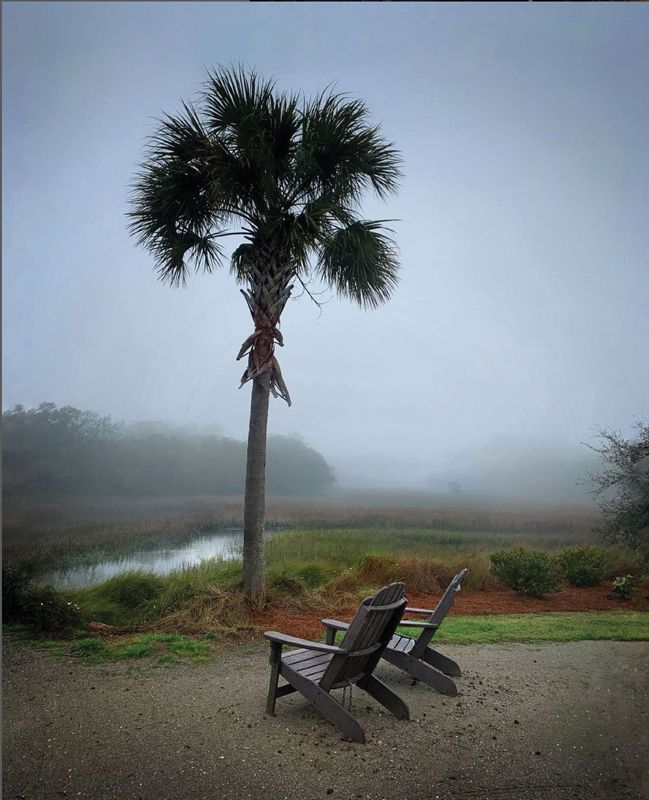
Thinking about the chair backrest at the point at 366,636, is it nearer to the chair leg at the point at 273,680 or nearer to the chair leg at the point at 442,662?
the chair leg at the point at 273,680

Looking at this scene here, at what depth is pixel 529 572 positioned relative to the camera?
7480 mm

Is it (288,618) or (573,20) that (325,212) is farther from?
(288,618)

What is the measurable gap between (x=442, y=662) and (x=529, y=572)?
3309 mm

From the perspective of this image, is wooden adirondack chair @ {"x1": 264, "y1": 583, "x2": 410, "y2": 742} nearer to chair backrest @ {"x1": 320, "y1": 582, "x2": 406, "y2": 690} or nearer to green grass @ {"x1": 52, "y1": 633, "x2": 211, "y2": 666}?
chair backrest @ {"x1": 320, "y1": 582, "x2": 406, "y2": 690}

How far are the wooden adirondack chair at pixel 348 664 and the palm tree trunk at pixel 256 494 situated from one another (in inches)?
108

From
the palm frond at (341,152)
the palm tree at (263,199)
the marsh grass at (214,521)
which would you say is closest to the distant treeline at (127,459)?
the marsh grass at (214,521)

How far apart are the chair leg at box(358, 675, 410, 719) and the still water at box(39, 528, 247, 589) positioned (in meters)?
3.86

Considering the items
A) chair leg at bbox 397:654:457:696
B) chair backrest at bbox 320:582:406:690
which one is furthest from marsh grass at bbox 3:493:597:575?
chair backrest at bbox 320:582:406:690

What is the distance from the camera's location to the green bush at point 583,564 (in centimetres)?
705

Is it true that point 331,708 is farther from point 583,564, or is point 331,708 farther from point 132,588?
point 583,564

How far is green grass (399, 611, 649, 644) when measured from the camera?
5.83 meters

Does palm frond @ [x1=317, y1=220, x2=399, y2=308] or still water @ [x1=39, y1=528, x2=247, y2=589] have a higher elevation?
palm frond @ [x1=317, y1=220, x2=399, y2=308]

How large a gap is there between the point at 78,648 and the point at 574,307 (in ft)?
22.9

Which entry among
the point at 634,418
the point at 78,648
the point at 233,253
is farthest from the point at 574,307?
the point at 78,648
